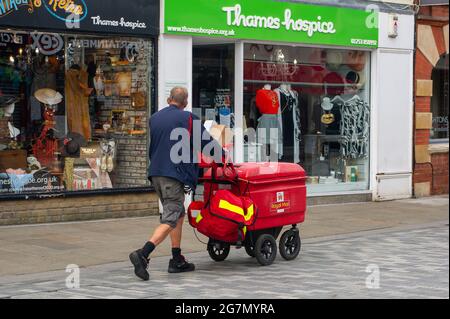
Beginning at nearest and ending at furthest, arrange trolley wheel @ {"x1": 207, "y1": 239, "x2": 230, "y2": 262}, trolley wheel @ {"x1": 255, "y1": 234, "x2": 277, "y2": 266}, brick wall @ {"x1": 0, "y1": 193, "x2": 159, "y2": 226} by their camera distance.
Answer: trolley wheel @ {"x1": 255, "y1": 234, "x2": 277, "y2": 266} → trolley wheel @ {"x1": 207, "y1": 239, "x2": 230, "y2": 262} → brick wall @ {"x1": 0, "y1": 193, "x2": 159, "y2": 226}

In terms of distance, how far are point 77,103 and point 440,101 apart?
8809 millimetres

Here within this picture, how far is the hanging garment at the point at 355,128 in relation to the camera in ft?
52.7

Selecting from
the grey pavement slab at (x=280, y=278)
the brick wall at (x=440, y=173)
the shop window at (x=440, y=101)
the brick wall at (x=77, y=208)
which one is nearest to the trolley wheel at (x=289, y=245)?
the grey pavement slab at (x=280, y=278)

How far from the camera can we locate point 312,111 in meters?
15.5

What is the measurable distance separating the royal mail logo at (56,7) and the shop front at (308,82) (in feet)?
4.65

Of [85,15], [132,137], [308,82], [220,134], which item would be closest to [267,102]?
[308,82]

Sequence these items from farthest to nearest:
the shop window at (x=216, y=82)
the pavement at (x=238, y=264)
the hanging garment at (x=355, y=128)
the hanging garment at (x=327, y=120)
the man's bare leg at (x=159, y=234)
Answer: the hanging garment at (x=355, y=128) < the hanging garment at (x=327, y=120) < the shop window at (x=216, y=82) < the man's bare leg at (x=159, y=234) < the pavement at (x=238, y=264)

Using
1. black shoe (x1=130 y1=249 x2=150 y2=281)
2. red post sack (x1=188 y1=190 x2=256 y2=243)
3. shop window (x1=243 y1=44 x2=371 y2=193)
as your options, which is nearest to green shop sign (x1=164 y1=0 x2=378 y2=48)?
shop window (x1=243 y1=44 x2=371 y2=193)

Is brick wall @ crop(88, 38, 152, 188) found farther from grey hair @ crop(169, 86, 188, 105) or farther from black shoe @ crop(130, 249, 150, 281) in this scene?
black shoe @ crop(130, 249, 150, 281)

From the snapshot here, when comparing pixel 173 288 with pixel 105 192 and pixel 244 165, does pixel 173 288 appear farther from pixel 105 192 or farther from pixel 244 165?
pixel 105 192

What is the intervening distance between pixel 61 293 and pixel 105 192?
517cm

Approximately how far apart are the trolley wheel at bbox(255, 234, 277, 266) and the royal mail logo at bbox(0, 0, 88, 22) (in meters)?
4.92

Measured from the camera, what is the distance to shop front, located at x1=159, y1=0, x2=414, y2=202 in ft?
45.0

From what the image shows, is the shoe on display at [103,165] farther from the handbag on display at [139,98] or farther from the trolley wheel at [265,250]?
the trolley wheel at [265,250]
